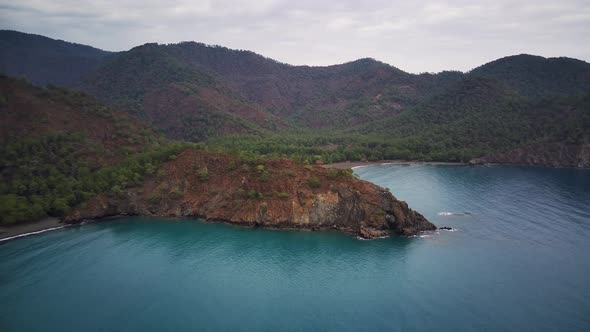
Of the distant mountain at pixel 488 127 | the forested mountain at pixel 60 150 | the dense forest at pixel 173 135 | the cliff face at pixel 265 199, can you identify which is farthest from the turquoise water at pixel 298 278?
the distant mountain at pixel 488 127

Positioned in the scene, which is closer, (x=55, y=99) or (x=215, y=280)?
(x=215, y=280)

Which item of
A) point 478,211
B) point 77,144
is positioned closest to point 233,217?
point 77,144

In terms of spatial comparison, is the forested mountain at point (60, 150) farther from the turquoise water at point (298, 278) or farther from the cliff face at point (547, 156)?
the cliff face at point (547, 156)

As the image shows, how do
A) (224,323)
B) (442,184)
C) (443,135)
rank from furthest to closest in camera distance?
(443,135) → (442,184) → (224,323)

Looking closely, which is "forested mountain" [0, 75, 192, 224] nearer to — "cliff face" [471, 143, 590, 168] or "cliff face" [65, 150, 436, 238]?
"cliff face" [65, 150, 436, 238]

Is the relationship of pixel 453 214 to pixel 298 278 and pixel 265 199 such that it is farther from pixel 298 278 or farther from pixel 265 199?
pixel 298 278

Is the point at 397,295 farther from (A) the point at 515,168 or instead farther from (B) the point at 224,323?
(A) the point at 515,168

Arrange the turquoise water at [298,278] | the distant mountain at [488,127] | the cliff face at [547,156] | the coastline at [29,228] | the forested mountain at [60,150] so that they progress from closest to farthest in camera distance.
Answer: the turquoise water at [298,278], the coastline at [29,228], the forested mountain at [60,150], the cliff face at [547,156], the distant mountain at [488,127]
